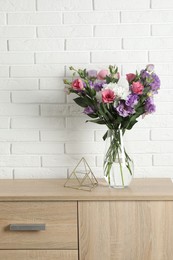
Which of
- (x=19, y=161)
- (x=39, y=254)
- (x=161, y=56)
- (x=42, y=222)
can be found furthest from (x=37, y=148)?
(x=161, y=56)

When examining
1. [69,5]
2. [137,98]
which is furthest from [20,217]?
[69,5]

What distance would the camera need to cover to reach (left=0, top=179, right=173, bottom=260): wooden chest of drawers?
79.0 inches

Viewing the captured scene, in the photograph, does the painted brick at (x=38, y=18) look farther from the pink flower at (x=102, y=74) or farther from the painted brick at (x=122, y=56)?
the pink flower at (x=102, y=74)

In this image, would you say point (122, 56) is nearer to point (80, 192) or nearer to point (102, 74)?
point (102, 74)

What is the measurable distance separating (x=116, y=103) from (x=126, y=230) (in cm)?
56

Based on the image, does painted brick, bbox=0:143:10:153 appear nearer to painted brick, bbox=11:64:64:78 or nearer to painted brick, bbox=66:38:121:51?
painted brick, bbox=11:64:64:78

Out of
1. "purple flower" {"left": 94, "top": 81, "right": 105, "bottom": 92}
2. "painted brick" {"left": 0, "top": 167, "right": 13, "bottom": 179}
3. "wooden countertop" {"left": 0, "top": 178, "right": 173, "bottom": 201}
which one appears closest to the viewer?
"wooden countertop" {"left": 0, "top": 178, "right": 173, "bottom": 201}

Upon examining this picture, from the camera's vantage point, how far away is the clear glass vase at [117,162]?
2125 mm

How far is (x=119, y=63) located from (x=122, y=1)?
31 centimetres

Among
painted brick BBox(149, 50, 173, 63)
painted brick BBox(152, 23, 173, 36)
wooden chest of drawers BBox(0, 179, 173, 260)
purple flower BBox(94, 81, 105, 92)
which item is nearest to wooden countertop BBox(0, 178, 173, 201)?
wooden chest of drawers BBox(0, 179, 173, 260)

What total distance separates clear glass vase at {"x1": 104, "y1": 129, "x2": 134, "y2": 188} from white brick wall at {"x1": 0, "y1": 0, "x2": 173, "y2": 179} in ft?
0.78

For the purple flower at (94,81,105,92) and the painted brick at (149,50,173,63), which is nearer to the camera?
the purple flower at (94,81,105,92)

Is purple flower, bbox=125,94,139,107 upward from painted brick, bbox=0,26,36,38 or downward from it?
downward

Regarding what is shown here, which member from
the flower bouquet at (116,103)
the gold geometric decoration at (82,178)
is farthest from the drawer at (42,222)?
the flower bouquet at (116,103)
